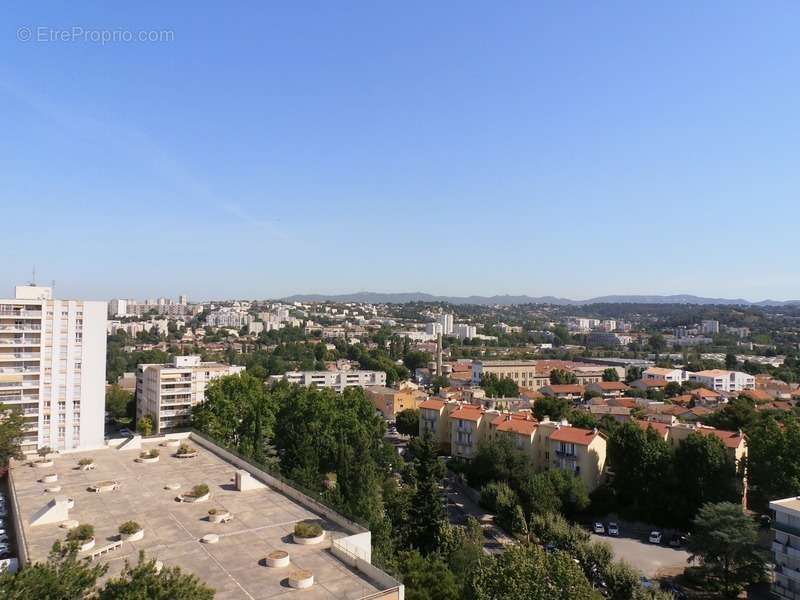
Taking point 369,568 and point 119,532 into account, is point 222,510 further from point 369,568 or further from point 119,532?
point 369,568

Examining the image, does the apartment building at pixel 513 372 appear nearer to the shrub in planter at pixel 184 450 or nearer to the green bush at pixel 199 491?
the shrub in planter at pixel 184 450

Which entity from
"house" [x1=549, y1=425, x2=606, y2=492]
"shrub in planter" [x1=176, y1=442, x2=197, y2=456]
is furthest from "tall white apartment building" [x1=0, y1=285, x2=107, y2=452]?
"house" [x1=549, y1=425, x2=606, y2=492]

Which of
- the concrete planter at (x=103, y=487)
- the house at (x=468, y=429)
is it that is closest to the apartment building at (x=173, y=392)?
the house at (x=468, y=429)

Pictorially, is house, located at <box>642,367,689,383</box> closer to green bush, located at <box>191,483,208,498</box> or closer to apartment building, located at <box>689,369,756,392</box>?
apartment building, located at <box>689,369,756,392</box>

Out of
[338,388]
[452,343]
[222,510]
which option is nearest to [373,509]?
[222,510]

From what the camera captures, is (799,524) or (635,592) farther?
(799,524)

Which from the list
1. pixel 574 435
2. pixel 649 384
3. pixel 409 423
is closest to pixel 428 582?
Answer: pixel 574 435
